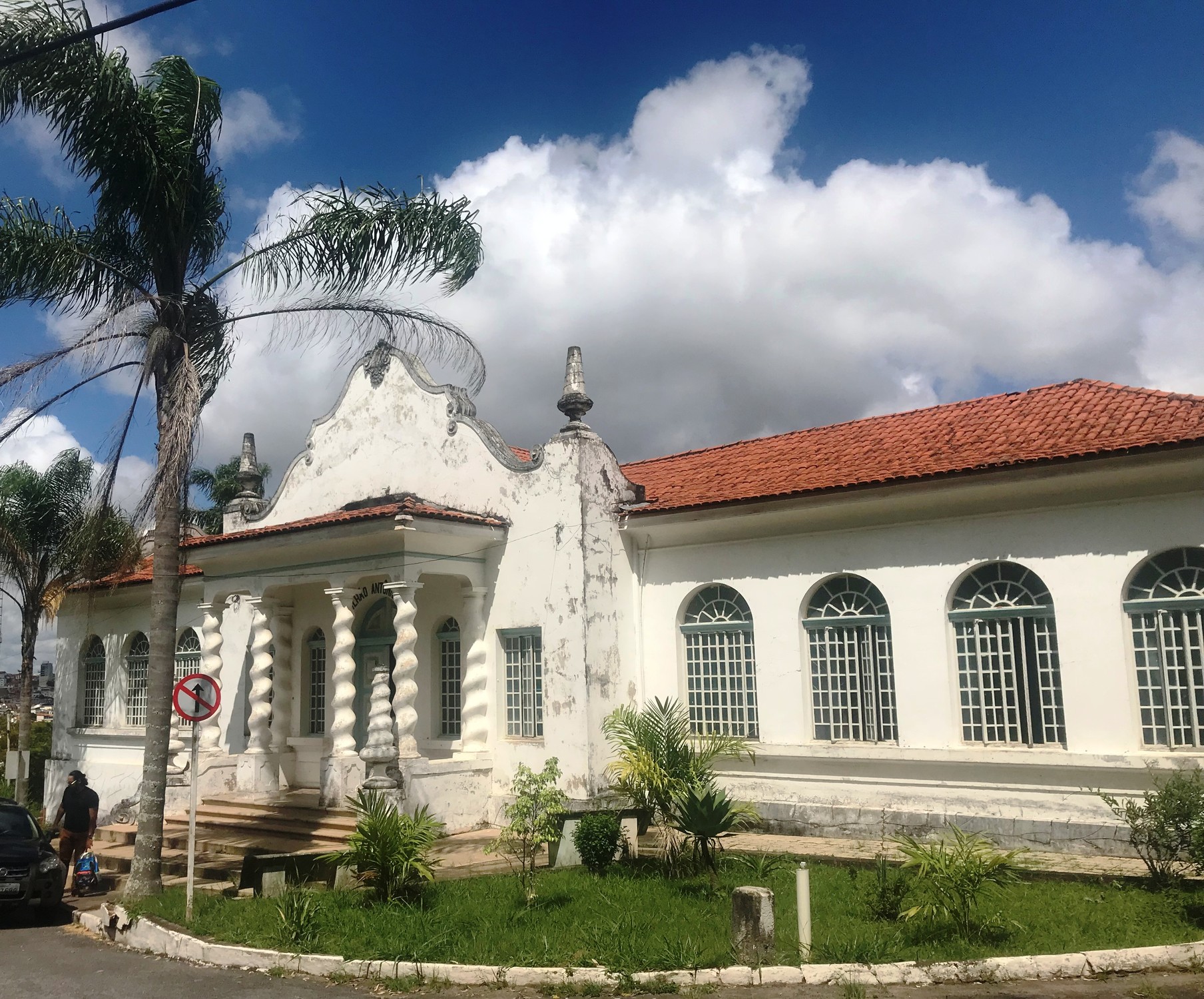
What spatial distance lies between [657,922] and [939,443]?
758 centimetres

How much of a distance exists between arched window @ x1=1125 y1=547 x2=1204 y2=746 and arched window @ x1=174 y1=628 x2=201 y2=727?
15766 mm

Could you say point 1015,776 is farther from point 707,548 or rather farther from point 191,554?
point 191,554

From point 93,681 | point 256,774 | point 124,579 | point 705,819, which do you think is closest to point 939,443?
point 705,819

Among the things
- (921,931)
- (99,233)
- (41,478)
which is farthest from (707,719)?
(41,478)

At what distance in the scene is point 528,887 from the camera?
29.8 ft

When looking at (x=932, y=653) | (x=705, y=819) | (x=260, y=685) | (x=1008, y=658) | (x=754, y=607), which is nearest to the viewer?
(x=705, y=819)

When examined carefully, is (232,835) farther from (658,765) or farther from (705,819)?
(705,819)

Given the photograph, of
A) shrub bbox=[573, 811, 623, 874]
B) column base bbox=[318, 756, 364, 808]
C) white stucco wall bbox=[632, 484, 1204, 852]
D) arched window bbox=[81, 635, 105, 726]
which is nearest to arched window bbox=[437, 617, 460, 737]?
column base bbox=[318, 756, 364, 808]

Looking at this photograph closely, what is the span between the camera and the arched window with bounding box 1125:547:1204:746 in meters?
10.6

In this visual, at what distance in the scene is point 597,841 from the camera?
10398 millimetres

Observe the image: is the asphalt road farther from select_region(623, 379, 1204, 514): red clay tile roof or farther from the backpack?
select_region(623, 379, 1204, 514): red clay tile roof

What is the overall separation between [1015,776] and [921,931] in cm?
433

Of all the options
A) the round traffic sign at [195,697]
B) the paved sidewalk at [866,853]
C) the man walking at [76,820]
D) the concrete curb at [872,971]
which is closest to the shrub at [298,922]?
the concrete curb at [872,971]

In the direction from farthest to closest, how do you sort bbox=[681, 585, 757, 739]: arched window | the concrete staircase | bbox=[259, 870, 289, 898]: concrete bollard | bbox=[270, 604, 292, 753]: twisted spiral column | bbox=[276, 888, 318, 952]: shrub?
bbox=[270, 604, 292, 753]: twisted spiral column < bbox=[681, 585, 757, 739]: arched window < the concrete staircase < bbox=[259, 870, 289, 898]: concrete bollard < bbox=[276, 888, 318, 952]: shrub
